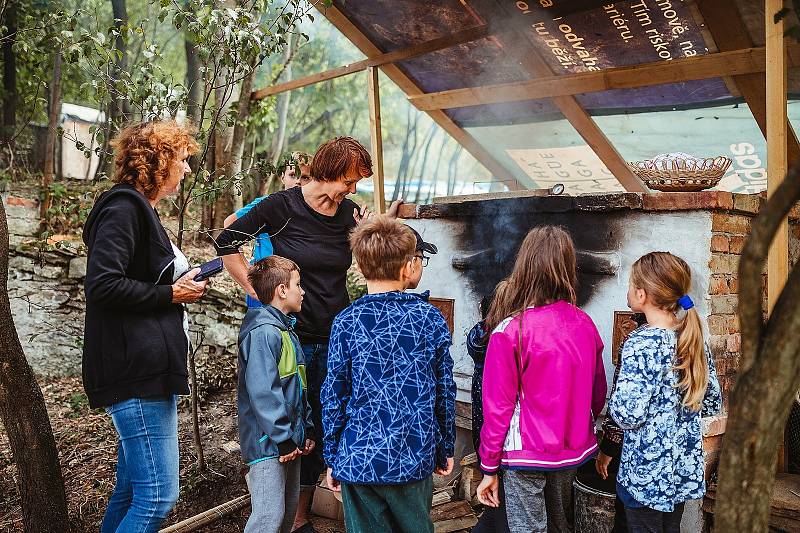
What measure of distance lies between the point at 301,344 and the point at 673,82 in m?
3.76

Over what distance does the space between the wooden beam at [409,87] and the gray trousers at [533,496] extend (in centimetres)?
332

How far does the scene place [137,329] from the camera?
8.57ft

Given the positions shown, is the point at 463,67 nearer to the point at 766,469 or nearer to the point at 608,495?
the point at 608,495

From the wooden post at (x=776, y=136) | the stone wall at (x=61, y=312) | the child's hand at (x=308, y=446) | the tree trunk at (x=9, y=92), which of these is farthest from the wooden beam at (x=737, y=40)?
the tree trunk at (x=9, y=92)

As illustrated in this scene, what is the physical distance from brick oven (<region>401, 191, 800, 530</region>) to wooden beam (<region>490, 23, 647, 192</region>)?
180cm

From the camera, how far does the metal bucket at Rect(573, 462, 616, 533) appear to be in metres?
3.28

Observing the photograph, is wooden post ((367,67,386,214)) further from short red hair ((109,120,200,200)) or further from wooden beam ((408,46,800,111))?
short red hair ((109,120,200,200))

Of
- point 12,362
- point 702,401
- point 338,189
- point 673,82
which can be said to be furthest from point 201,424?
point 673,82

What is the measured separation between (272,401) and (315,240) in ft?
3.05

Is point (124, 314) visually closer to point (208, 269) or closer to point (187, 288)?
point (187, 288)

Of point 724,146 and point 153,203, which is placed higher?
point 724,146

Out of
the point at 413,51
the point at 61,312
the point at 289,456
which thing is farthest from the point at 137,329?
the point at 61,312

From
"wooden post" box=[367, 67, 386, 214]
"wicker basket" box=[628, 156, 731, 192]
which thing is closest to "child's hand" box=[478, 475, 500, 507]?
"wicker basket" box=[628, 156, 731, 192]

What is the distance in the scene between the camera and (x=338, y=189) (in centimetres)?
341
